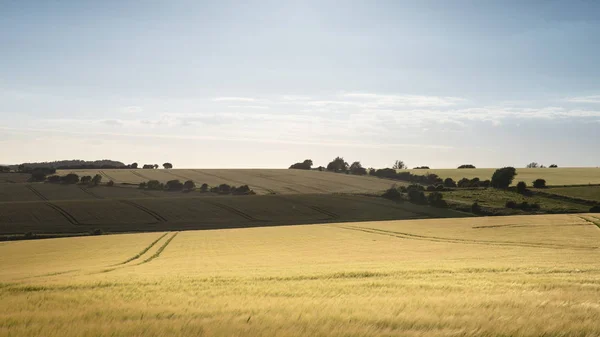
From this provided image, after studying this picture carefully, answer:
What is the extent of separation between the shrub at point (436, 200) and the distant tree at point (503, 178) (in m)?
19.6

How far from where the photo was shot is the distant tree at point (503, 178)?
101m

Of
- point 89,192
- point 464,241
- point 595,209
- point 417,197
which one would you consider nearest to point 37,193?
point 89,192

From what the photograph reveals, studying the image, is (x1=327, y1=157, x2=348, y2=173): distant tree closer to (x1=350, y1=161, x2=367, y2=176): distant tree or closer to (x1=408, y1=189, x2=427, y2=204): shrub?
(x1=350, y1=161, x2=367, y2=176): distant tree

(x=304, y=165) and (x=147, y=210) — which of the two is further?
(x=304, y=165)

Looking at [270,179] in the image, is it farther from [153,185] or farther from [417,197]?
[417,197]

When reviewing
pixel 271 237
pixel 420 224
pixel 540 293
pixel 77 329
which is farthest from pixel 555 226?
pixel 77 329

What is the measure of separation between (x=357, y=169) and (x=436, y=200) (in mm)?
66239

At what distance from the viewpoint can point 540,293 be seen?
43.4 feet

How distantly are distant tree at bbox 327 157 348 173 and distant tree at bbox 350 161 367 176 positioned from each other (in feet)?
10.8

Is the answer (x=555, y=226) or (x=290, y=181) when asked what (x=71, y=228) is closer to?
(x=555, y=226)

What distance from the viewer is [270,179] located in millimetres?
127812

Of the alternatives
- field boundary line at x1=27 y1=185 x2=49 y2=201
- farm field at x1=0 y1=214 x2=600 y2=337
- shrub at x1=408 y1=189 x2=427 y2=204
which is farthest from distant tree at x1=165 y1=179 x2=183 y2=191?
farm field at x1=0 y1=214 x2=600 y2=337

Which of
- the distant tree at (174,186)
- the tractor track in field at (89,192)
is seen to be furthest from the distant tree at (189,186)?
the tractor track in field at (89,192)

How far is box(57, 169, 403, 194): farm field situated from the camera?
111 meters
